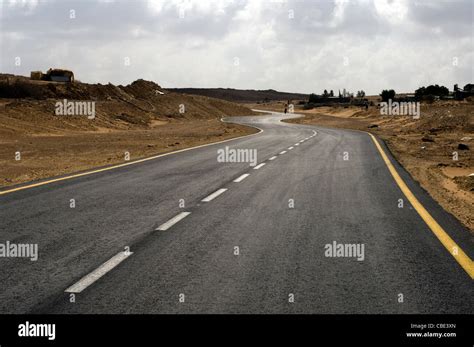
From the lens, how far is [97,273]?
5285 millimetres

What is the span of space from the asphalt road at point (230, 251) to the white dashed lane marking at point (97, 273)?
0.11ft

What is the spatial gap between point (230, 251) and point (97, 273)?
5.25 ft

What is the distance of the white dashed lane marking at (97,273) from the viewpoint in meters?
4.84

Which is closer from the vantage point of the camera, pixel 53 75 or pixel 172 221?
pixel 172 221

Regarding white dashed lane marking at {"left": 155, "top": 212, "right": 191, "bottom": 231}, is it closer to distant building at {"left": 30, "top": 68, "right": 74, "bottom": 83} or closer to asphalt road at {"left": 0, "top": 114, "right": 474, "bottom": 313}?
asphalt road at {"left": 0, "top": 114, "right": 474, "bottom": 313}

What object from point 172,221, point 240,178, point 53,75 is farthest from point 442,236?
point 53,75

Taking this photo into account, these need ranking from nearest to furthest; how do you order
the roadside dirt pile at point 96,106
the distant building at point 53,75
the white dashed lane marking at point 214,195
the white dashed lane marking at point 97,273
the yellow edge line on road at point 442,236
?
the white dashed lane marking at point 97,273, the yellow edge line on road at point 442,236, the white dashed lane marking at point 214,195, the roadside dirt pile at point 96,106, the distant building at point 53,75

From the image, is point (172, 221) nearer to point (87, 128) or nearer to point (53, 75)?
point (87, 128)

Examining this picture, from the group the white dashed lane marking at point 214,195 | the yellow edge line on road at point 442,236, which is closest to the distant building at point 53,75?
the white dashed lane marking at point 214,195

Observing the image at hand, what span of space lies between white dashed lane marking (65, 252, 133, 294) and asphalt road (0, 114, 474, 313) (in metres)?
0.03

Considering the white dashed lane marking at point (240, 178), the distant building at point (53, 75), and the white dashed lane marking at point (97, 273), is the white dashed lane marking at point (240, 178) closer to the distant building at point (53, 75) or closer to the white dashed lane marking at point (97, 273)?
the white dashed lane marking at point (97, 273)

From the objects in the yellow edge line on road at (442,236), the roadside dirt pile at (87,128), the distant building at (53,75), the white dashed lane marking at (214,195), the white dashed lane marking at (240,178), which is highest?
the distant building at (53,75)
